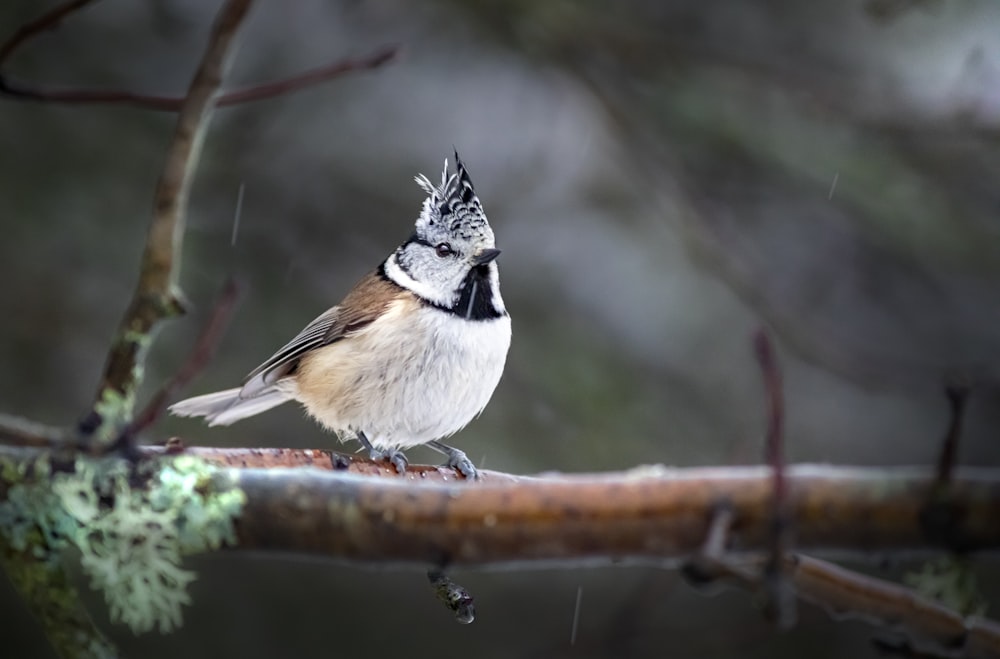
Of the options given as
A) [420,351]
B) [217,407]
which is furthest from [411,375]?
[217,407]

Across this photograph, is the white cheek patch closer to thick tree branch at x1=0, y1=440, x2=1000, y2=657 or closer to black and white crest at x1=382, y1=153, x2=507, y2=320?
black and white crest at x1=382, y1=153, x2=507, y2=320

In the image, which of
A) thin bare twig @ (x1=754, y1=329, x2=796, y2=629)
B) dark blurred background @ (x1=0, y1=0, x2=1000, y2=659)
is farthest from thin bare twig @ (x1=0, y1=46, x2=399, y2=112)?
dark blurred background @ (x1=0, y1=0, x2=1000, y2=659)

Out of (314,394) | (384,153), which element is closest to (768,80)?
(384,153)

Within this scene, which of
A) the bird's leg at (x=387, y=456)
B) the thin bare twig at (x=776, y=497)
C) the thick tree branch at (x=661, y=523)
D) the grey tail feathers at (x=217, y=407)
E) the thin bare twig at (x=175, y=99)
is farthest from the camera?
the grey tail feathers at (x=217, y=407)

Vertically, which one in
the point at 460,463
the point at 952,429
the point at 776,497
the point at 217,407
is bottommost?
the point at 217,407

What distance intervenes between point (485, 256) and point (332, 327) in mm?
823

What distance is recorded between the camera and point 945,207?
4969 millimetres

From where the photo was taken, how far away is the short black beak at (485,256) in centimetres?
379

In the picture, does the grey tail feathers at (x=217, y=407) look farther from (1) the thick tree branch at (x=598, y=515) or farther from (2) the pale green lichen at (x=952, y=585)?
(2) the pale green lichen at (x=952, y=585)

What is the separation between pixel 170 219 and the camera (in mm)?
1944

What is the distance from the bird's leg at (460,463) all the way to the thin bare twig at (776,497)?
1677 millimetres

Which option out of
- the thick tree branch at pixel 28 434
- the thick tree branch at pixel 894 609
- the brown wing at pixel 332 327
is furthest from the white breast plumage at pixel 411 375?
the thick tree branch at pixel 28 434

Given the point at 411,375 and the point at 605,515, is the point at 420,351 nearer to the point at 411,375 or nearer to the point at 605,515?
the point at 411,375

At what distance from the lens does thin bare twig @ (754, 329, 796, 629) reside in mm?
1451
